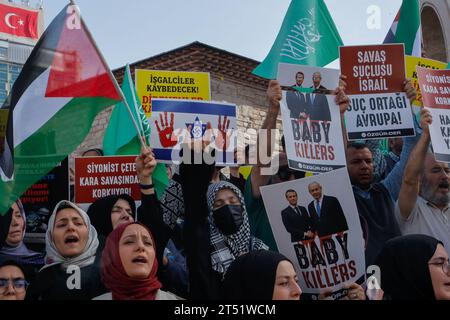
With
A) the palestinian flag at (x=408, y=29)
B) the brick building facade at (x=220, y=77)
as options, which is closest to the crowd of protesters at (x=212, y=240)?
the palestinian flag at (x=408, y=29)

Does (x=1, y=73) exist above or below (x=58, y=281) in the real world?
above

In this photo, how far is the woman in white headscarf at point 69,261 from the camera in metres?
3.82

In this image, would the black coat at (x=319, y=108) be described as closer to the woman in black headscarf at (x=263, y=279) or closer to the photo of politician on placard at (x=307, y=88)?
the photo of politician on placard at (x=307, y=88)

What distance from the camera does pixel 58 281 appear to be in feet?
12.6

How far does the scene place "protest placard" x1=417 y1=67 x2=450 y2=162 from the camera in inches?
198

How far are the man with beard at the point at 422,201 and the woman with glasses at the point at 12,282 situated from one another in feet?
7.86

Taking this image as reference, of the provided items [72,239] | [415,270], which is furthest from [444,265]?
[72,239]

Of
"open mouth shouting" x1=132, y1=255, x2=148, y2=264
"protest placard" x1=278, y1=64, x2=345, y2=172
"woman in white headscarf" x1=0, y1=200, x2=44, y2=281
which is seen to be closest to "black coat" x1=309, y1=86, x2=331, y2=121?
"protest placard" x1=278, y1=64, x2=345, y2=172

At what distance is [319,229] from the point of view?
4.39m

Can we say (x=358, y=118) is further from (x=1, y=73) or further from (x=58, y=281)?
(x=1, y=73)

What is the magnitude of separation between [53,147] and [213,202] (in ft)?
3.26

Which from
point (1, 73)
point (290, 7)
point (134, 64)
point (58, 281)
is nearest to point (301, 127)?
point (290, 7)

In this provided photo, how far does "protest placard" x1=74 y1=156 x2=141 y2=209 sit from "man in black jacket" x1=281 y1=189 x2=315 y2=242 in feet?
3.35

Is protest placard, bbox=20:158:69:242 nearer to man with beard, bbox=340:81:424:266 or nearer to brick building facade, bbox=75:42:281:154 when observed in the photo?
man with beard, bbox=340:81:424:266
